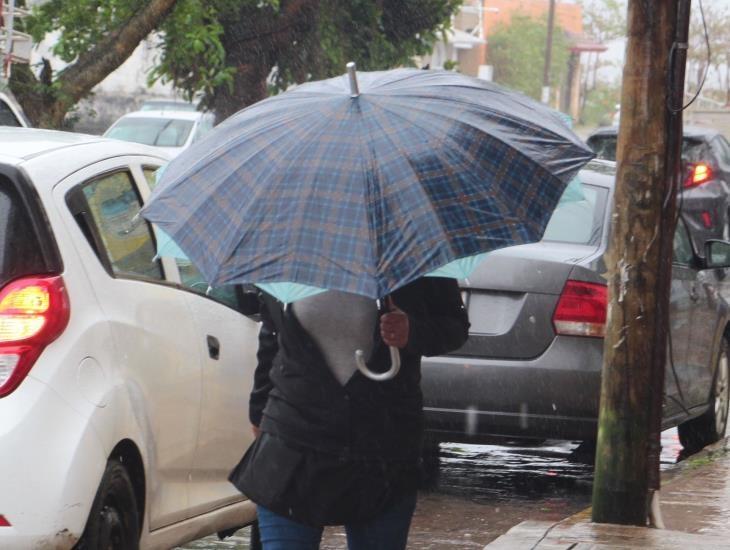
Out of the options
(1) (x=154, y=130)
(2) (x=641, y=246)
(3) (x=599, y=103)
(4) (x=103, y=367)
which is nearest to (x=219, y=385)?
(4) (x=103, y=367)

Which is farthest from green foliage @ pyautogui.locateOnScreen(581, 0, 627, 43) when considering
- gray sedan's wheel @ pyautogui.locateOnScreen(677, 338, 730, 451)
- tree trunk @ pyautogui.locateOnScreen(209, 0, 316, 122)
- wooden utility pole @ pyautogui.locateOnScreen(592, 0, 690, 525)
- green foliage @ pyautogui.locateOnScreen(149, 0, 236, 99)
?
wooden utility pole @ pyautogui.locateOnScreen(592, 0, 690, 525)

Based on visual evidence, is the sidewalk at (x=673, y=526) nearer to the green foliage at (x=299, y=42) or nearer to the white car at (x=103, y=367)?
the white car at (x=103, y=367)

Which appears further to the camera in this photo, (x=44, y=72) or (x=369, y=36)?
(x=369, y=36)

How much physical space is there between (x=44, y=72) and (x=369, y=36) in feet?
30.5

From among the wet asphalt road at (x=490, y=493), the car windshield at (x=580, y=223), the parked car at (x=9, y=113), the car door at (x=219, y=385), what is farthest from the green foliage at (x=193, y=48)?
the car door at (x=219, y=385)

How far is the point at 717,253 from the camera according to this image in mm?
8344

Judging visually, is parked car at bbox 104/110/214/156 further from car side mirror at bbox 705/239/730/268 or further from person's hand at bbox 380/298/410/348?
person's hand at bbox 380/298/410/348

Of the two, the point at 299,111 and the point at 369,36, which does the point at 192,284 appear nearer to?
the point at 299,111

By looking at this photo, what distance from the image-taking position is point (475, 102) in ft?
13.7

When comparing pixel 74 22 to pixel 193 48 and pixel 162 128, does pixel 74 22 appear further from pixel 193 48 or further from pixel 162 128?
pixel 162 128

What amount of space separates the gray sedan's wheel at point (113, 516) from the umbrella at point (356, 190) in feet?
3.39

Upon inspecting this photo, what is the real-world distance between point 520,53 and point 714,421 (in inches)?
2317

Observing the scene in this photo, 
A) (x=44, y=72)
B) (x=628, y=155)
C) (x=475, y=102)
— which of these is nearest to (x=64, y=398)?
(x=475, y=102)

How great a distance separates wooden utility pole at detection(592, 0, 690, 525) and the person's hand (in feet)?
7.51
